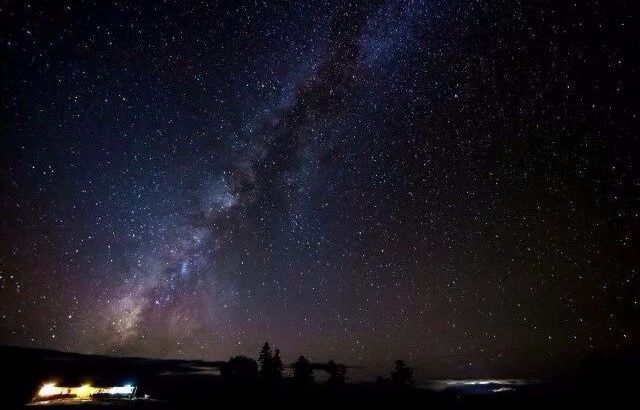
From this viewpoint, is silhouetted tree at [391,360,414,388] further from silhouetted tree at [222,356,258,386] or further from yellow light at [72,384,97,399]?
yellow light at [72,384,97,399]

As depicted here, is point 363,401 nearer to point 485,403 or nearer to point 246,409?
point 485,403

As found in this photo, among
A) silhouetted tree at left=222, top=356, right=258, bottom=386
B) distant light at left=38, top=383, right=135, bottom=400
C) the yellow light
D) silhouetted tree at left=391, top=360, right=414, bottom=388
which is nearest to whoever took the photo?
distant light at left=38, top=383, right=135, bottom=400

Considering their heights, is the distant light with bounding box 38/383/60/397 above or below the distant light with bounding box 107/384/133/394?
above

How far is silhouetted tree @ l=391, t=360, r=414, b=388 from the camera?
215 ft

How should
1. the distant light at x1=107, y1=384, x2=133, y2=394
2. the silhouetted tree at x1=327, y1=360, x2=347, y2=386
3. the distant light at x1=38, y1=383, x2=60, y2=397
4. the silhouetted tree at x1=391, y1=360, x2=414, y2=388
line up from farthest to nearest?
1. the silhouetted tree at x1=391, y1=360, x2=414, y2=388
2. the silhouetted tree at x1=327, y1=360, x2=347, y2=386
3. the distant light at x1=107, y1=384, x2=133, y2=394
4. the distant light at x1=38, y1=383, x2=60, y2=397

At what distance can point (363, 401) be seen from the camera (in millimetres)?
25562

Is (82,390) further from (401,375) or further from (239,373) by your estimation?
(401,375)

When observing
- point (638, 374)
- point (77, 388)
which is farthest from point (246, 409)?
point (638, 374)

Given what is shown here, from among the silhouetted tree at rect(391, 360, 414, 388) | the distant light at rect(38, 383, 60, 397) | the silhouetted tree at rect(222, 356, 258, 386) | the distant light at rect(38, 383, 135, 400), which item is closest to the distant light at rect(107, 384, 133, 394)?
the distant light at rect(38, 383, 135, 400)

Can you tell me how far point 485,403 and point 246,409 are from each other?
1731 centimetres

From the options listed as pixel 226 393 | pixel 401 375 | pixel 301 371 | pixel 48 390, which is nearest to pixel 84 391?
pixel 48 390

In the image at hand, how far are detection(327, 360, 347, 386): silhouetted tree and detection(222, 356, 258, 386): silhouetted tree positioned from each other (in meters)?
20.5

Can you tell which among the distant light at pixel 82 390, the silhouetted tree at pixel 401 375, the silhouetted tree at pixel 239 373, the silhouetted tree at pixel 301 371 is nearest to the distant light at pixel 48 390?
the distant light at pixel 82 390

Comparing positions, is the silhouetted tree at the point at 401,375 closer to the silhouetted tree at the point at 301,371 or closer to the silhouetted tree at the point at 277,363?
the silhouetted tree at the point at 277,363
